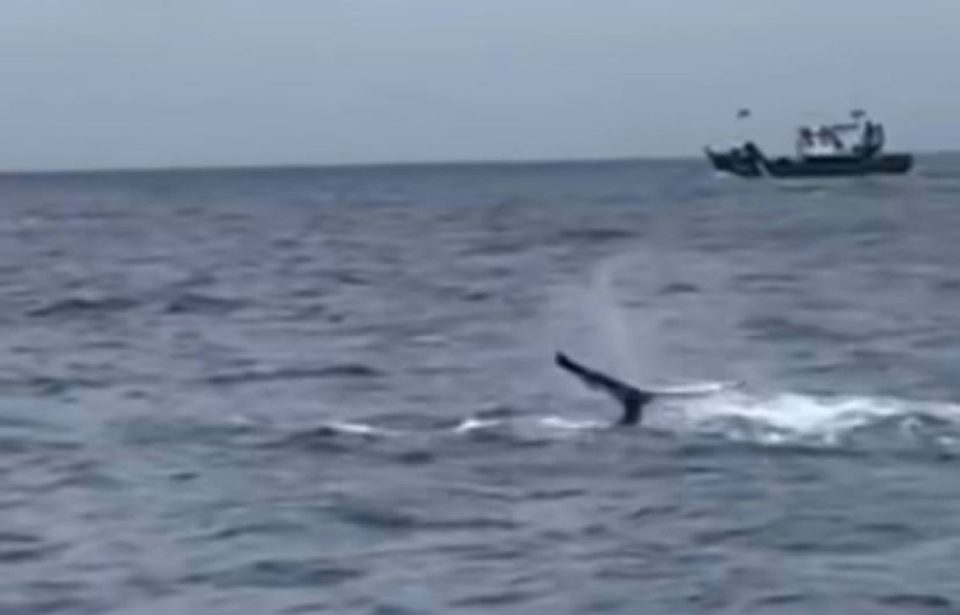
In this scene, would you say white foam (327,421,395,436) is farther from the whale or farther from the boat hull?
the boat hull

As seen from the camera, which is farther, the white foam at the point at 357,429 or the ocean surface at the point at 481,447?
the white foam at the point at 357,429

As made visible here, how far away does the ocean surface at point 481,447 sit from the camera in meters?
20.4

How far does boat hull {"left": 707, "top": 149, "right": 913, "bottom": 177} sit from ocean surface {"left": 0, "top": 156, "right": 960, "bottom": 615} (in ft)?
239

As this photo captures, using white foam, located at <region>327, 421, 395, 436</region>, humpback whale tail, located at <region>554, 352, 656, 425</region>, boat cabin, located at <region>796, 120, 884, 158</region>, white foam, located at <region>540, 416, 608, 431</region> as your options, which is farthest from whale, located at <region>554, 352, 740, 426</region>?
boat cabin, located at <region>796, 120, 884, 158</region>

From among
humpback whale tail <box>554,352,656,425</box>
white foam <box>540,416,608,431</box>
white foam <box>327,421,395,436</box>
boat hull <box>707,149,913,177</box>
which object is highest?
humpback whale tail <box>554,352,656,425</box>

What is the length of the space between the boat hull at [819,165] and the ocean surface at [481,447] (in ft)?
239

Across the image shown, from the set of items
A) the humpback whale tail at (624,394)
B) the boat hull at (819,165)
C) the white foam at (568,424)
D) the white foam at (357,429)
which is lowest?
the boat hull at (819,165)

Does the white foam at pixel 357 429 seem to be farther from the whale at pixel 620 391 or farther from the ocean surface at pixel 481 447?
the whale at pixel 620 391

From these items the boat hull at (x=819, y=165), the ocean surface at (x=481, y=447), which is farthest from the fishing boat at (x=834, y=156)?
the ocean surface at (x=481, y=447)

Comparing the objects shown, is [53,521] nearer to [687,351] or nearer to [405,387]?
[405,387]

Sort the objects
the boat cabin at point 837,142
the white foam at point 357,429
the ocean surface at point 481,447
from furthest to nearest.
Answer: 1. the boat cabin at point 837,142
2. the white foam at point 357,429
3. the ocean surface at point 481,447

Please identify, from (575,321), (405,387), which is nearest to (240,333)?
(575,321)

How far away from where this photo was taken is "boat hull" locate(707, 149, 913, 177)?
138125 mm

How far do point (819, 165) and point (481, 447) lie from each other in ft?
369
